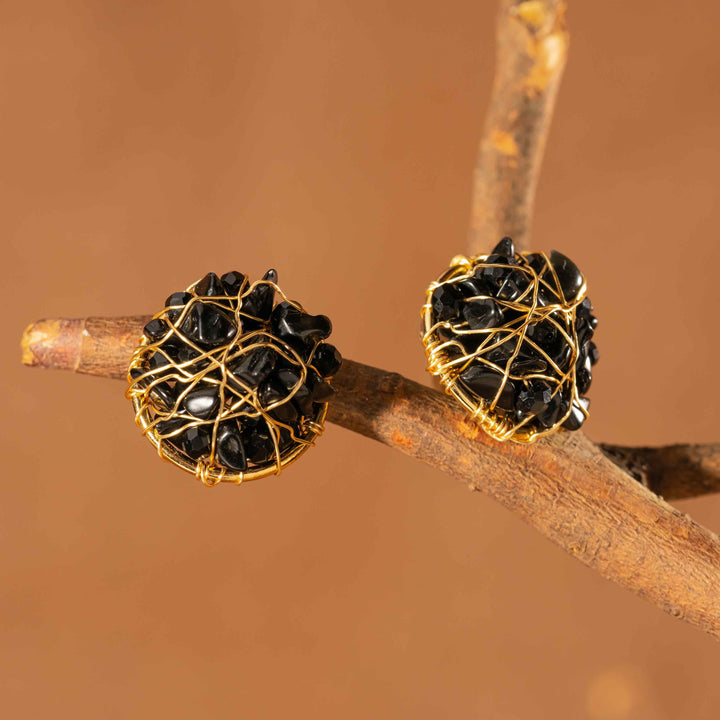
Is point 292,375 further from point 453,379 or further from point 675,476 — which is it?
point 675,476

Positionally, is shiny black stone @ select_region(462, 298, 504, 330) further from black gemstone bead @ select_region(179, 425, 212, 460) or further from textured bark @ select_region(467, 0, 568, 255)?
textured bark @ select_region(467, 0, 568, 255)

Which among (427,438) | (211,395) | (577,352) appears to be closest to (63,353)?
(211,395)

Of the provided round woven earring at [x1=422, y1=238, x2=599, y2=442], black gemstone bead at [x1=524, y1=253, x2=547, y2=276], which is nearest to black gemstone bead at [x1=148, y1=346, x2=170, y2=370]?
round woven earring at [x1=422, y1=238, x2=599, y2=442]

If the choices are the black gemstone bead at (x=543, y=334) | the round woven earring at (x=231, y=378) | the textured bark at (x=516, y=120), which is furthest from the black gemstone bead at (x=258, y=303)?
the textured bark at (x=516, y=120)

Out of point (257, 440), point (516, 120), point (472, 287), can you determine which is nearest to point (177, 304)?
Result: point (257, 440)

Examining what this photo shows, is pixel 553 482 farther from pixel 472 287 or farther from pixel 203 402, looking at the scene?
pixel 203 402
